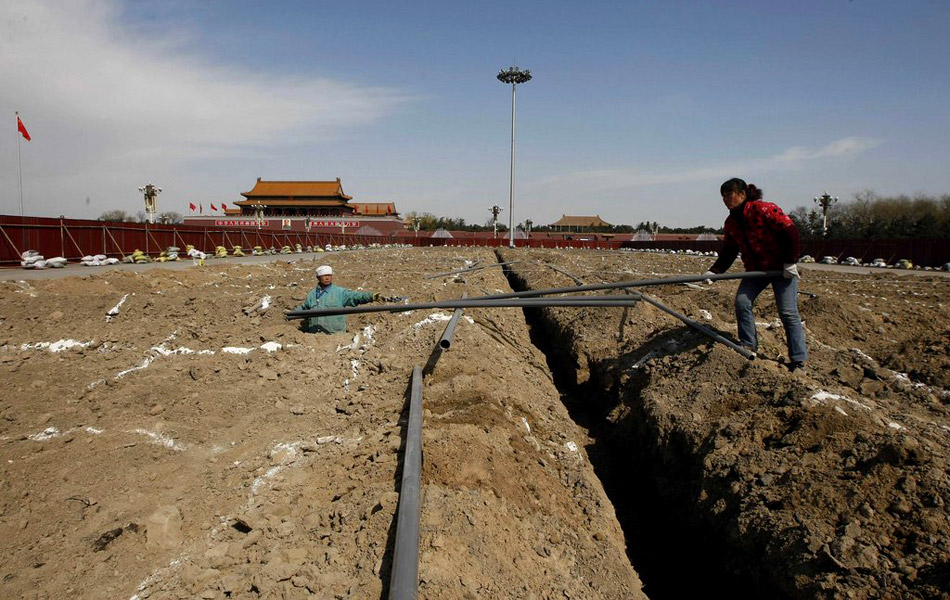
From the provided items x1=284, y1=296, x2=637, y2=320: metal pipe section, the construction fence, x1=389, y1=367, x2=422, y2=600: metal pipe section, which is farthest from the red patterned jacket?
the construction fence

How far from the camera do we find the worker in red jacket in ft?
15.8

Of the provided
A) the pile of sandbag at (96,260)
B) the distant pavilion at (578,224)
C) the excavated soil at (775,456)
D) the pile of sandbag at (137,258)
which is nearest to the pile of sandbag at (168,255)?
the pile of sandbag at (137,258)

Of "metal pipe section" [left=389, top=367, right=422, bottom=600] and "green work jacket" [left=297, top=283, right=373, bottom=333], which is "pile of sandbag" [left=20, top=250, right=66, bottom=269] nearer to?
"green work jacket" [left=297, top=283, right=373, bottom=333]

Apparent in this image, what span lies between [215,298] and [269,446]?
507cm

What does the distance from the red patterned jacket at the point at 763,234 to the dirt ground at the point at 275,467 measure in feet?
7.58

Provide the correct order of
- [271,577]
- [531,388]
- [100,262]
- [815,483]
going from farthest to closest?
[100,262] → [531,388] → [815,483] → [271,577]

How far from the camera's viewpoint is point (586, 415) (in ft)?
20.6

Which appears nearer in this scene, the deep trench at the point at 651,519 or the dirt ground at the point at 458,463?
the dirt ground at the point at 458,463

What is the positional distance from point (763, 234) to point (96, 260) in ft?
55.8

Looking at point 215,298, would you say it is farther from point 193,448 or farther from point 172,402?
point 193,448

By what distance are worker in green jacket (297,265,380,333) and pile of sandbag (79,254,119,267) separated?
40.5 ft

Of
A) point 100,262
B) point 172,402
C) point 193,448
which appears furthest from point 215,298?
point 100,262

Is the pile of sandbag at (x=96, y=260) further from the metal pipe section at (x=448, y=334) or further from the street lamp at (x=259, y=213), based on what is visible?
the street lamp at (x=259, y=213)

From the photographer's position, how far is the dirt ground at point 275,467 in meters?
2.56
